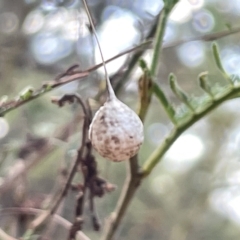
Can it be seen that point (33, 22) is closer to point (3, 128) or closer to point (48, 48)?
point (48, 48)

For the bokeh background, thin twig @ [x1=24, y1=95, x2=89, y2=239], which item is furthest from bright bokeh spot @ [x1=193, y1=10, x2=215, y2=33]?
thin twig @ [x1=24, y1=95, x2=89, y2=239]

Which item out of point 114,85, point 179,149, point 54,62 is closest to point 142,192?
point 179,149

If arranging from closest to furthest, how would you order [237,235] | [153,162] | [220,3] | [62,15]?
[153,162] → [62,15] → [220,3] → [237,235]

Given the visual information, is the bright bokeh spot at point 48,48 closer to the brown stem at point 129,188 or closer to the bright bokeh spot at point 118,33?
the bright bokeh spot at point 118,33

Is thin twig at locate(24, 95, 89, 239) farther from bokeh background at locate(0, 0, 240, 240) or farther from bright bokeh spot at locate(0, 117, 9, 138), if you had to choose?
bright bokeh spot at locate(0, 117, 9, 138)

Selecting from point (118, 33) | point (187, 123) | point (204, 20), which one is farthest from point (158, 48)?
point (204, 20)

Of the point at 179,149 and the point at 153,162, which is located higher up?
the point at 153,162

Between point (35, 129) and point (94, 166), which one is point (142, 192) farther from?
point (94, 166)
